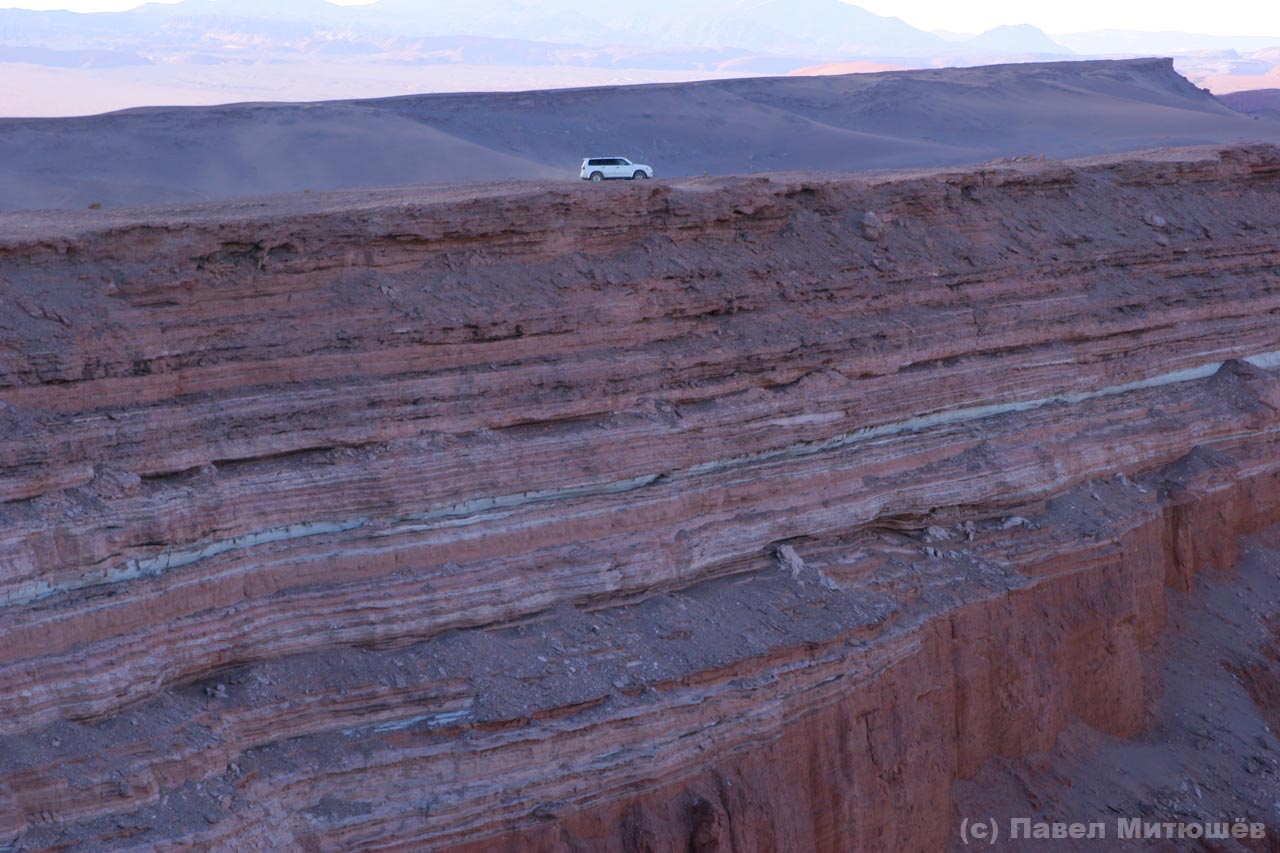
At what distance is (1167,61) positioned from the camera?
6894 centimetres

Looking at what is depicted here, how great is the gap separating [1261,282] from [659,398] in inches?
382

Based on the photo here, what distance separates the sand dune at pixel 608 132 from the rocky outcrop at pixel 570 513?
24.7 metres

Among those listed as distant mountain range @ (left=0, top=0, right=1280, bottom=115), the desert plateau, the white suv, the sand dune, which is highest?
distant mountain range @ (left=0, top=0, right=1280, bottom=115)

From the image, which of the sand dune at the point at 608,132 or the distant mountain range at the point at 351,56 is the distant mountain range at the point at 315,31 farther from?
the sand dune at the point at 608,132

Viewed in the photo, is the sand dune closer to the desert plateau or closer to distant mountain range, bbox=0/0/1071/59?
the desert plateau

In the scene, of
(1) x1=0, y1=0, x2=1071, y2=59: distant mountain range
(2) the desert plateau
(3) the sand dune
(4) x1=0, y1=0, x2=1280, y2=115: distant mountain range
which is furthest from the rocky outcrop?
(1) x1=0, y1=0, x2=1071, y2=59: distant mountain range

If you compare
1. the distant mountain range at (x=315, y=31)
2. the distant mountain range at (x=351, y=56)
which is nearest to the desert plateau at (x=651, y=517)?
the distant mountain range at (x=351, y=56)

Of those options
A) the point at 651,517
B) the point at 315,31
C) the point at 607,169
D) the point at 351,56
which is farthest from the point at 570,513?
the point at 315,31

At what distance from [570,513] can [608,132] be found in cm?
3941

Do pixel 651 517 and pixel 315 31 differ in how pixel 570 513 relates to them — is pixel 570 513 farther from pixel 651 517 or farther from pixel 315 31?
pixel 315 31

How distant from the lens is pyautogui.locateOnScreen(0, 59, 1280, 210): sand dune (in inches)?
1492

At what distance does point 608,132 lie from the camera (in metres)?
47.6

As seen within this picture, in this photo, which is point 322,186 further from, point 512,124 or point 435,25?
point 435,25

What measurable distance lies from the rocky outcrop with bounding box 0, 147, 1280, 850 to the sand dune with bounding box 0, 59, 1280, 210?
2465 centimetres
